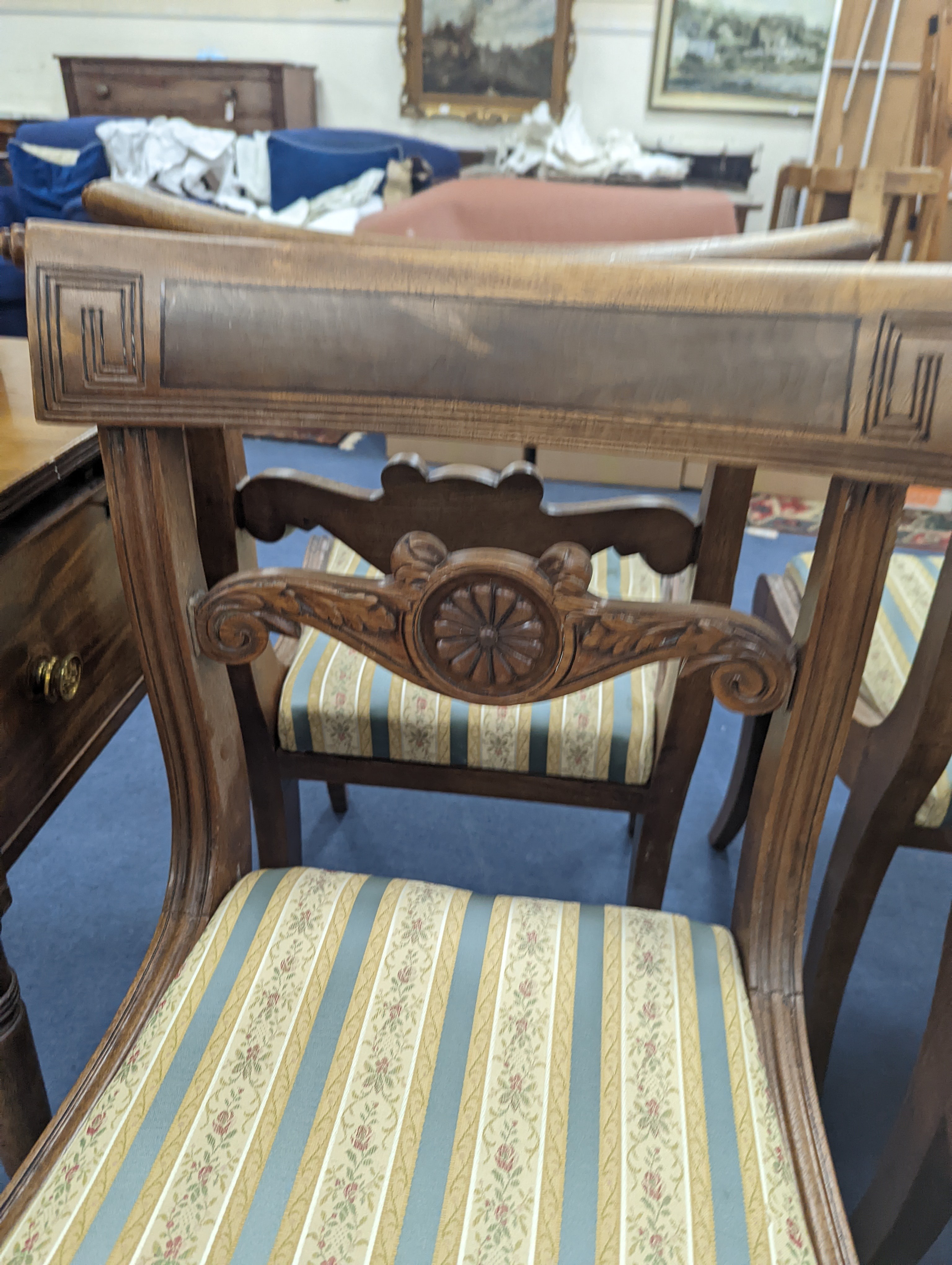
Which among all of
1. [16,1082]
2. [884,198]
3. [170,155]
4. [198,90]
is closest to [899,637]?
[16,1082]

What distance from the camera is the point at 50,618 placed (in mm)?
727

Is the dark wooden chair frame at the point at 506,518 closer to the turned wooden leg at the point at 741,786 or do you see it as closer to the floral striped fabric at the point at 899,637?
the floral striped fabric at the point at 899,637

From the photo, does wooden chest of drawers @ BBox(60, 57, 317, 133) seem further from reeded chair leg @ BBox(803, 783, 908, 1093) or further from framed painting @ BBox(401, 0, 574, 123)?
reeded chair leg @ BBox(803, 783, 908, 1093)

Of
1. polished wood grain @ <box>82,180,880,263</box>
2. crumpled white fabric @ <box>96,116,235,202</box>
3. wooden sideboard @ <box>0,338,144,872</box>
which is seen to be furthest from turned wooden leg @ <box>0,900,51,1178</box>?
crumpled white fabric @ <box>96,116,235,202</box>

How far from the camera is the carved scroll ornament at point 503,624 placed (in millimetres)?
488

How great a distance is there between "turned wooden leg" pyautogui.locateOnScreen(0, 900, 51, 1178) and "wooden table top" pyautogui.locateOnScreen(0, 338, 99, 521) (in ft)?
1.26

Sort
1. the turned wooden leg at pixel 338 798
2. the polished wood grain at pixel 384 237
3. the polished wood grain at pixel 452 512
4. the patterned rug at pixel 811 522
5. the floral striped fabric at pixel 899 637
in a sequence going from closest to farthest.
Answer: the polished wood grain at pixel 384 237
the polished wood grain at pixel 452 512
the floral striped fabric at pixel 899 637
the turned wooden leg at pixel 338 798
the patterned rug at pixel 811 522

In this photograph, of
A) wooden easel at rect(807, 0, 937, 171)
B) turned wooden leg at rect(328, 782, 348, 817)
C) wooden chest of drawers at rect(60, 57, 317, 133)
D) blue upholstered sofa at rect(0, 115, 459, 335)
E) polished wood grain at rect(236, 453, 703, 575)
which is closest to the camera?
polished wood grain at rect(236, 453, 703, 575)

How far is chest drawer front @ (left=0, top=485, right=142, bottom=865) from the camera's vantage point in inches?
26.5

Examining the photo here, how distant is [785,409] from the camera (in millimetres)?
418

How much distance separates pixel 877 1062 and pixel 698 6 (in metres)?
4.45

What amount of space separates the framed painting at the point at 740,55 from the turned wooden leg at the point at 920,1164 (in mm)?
4468

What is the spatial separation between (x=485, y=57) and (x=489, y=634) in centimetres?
451

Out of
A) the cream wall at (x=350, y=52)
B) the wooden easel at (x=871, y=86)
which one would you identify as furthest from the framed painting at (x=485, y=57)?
the wooden easel at (x=871, y=86)
